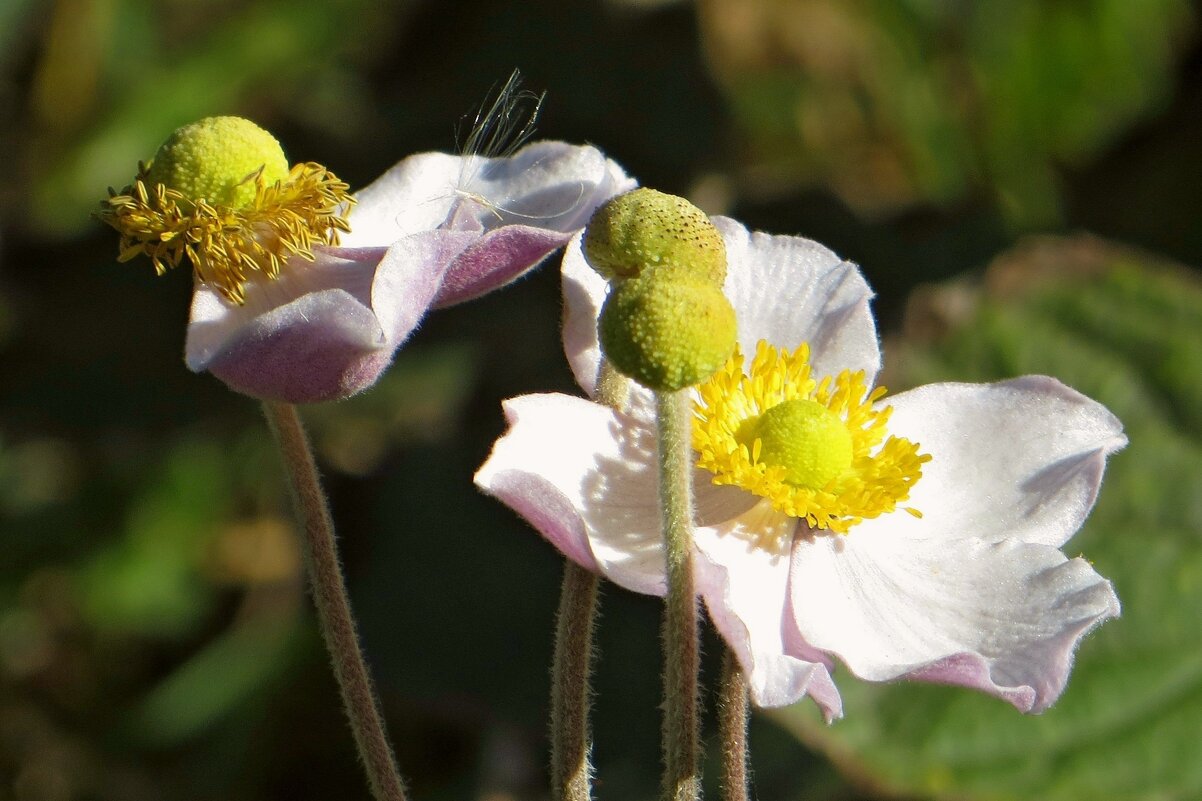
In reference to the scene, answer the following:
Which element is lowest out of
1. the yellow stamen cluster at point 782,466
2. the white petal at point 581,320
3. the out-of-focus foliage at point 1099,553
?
the out-of-focus foliage at point 1099,553

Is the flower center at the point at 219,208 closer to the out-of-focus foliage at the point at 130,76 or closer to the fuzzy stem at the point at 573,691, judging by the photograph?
the fuzzy stem at the point at 573,691

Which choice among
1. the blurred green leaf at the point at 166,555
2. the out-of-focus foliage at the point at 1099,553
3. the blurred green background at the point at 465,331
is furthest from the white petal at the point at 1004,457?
the blurred green leaf at the point at 166,555

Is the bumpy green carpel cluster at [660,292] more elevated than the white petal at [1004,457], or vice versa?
the bumpy green carpel cluster at [660,292]

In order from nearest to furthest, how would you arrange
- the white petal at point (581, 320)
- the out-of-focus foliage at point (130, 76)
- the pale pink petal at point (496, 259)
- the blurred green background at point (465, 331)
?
the pale pink petal at point (496, 259) → the white petal at point (581, 320) → the blurred green background at point (465, 331) → the out-of-focus foliage at point (130, 76)

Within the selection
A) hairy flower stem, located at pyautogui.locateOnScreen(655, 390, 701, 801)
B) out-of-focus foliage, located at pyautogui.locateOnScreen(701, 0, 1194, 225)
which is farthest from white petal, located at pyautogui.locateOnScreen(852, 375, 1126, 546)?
out-of-focus foliage, located at pyautogui.locateOnScreen(701, 0, 1194, 225)

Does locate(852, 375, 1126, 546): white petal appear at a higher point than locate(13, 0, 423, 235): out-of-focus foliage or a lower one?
higher

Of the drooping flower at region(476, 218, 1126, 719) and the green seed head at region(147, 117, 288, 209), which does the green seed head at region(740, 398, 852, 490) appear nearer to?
the drooping flower at region(476, 218, 1126, 719)

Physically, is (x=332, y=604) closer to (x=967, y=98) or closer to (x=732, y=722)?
(x=732, y=722)

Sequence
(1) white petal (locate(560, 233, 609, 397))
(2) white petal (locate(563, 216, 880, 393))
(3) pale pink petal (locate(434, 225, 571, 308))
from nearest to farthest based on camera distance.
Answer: (3) pale pink petal (locate(434, 225, 571, 308)), (1) white petal (locate(560, 233, 609, 397)), (2) white petal (locate(563, 216, 880, 393))

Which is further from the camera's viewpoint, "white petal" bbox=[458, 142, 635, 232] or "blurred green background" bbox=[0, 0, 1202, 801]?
"blurred green background" bbox=[0, 0, 1202, 801]
